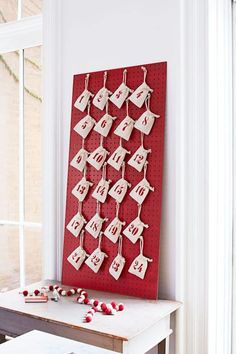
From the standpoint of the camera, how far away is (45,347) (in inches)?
38.9

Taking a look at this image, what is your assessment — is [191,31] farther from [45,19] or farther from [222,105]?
[45,19]

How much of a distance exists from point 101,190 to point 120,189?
0.11 metres

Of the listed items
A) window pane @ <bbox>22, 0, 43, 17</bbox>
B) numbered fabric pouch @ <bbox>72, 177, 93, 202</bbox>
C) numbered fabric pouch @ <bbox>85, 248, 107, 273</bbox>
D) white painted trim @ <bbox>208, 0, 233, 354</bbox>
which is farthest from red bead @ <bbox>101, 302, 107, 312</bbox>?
window pane @ <bbox>22, 0, 43, 17</bbox>

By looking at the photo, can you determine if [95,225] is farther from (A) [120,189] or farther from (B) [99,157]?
(B) [99,157]

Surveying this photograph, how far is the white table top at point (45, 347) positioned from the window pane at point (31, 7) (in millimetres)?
2037

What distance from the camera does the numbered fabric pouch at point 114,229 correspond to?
201 centimetres

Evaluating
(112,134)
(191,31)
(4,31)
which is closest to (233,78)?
(191,31)

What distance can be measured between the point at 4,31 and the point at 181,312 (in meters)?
1.94

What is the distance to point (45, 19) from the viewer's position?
2.32 metres

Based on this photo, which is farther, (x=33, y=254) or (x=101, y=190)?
(x=33, y=254)

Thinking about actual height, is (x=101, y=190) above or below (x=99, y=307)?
above

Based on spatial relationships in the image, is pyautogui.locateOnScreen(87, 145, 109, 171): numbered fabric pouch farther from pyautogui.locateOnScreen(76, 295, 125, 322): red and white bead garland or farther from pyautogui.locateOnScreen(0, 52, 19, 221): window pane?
pyautogui.locateOnScreen(0, 52, 19, 221): window pane

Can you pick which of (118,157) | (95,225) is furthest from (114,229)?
(118,157)

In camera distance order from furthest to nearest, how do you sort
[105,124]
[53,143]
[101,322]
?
1. [53,143]
2. [105,124]
3. [101,322]
